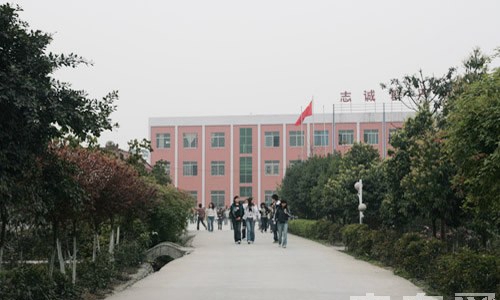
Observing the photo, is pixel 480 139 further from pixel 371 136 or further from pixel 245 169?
pixel 245 169

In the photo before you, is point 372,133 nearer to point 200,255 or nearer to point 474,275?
point 200,255

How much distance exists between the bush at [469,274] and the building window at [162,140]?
61.5 metres

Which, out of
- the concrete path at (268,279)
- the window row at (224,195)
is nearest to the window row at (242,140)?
the window row at (224,195)

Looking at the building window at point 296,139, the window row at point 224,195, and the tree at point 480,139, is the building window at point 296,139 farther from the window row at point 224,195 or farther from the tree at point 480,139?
the tree at point 480,139

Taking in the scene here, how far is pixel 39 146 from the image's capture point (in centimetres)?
867

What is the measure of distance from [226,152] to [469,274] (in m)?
61.8

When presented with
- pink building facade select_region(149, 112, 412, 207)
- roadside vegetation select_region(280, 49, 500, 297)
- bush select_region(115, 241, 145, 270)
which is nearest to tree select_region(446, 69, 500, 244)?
roadside vegetation select_region(280, 49, 500, 297)

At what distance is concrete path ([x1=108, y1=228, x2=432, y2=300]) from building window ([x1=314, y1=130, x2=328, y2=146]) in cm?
4890

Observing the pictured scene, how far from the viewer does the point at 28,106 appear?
7668 millimetres

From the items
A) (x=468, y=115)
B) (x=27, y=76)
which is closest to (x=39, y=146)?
(x=27, y=76)

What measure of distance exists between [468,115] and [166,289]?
5.41 meters

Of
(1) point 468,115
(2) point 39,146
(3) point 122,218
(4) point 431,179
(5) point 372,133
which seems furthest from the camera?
(5) point 372,133

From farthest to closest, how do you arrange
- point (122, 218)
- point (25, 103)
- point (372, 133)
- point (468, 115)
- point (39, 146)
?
point (372, 133) → point (122, 218) → point (468, 115) → point (39, 146) → point (25, 103)

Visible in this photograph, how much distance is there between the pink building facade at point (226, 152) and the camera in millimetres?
70625
